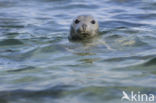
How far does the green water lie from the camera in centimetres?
427

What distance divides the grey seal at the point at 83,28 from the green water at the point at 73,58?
0.20 metres

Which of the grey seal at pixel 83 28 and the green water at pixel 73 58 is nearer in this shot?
the green water at pixel 73 58

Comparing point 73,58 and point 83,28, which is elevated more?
point 83,28

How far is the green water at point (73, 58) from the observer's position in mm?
4273

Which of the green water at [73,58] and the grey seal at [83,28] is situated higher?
the grey seal at [83,28]

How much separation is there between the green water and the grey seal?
0.66 ft

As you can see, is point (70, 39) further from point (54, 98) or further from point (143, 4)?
point (143, 4)

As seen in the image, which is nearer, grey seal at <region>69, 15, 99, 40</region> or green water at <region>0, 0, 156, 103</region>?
green water at <region>0, 0, 156, 103</region>

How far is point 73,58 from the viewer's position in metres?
5.97

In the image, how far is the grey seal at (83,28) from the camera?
7.13 meters

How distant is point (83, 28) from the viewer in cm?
707

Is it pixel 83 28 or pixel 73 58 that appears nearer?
pixel 73 58

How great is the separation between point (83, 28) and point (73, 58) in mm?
1222

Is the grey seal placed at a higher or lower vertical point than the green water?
higher
